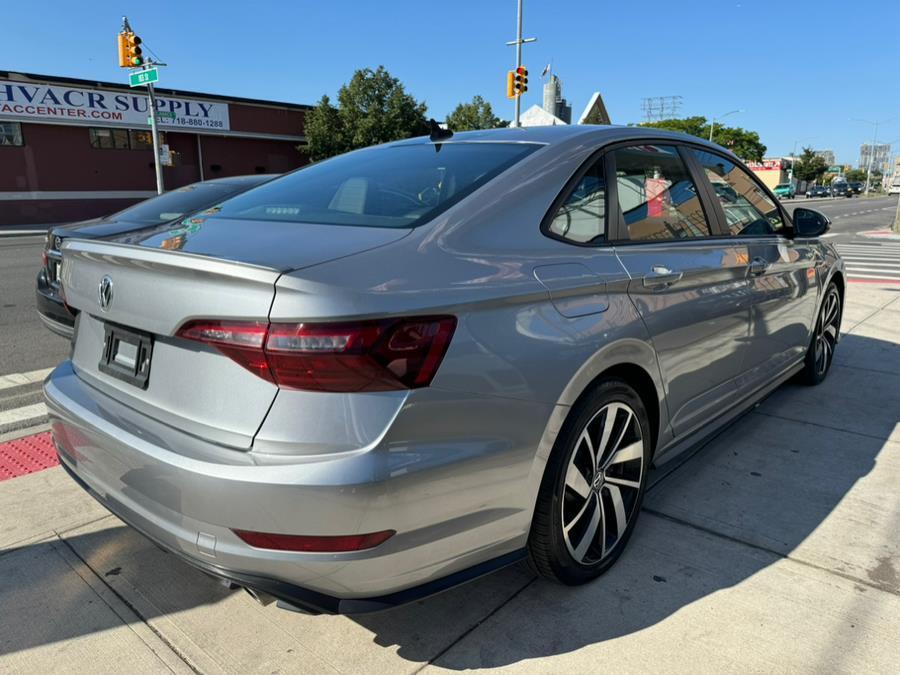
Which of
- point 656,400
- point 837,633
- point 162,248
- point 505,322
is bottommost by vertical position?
point 837,633

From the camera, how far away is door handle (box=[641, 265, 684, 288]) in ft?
8.81

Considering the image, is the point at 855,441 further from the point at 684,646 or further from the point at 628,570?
the point at 684,646

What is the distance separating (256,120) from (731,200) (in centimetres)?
3375

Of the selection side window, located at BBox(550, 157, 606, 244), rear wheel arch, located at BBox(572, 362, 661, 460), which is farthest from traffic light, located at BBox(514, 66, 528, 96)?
rear wheel arch, located at BBox(572, 362, 661, 460)

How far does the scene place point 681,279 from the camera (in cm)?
289

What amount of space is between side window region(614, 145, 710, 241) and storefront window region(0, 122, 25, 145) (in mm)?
29961

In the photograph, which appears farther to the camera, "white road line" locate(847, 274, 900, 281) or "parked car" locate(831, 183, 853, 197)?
"parked car" locate(831, 183, 853, 197)

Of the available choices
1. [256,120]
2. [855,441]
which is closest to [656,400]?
[855,441]

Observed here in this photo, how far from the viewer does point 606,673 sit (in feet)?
7.12

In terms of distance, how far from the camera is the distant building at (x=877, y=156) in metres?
141

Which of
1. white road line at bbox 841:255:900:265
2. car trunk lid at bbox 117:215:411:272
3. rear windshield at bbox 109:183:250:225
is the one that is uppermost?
rear windshield at bbox 109:183:250:225

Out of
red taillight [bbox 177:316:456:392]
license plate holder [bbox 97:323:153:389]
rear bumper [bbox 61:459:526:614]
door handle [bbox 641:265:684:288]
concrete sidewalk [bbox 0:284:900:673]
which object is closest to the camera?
red taillight [bbox 177:316:456:392]

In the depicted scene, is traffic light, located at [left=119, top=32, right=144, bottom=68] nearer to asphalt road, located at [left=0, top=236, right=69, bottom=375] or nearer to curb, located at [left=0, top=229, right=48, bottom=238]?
curb, located at [left=0, top=229, right=48, bottom=238]

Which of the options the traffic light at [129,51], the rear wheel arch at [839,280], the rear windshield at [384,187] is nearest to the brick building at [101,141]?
the traffic light at [129,51]
